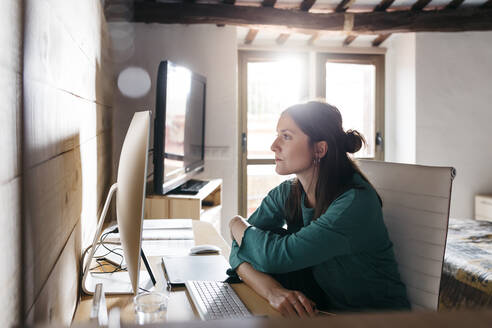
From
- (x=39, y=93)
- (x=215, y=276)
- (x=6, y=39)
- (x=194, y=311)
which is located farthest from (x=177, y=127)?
(x=6, y=39)

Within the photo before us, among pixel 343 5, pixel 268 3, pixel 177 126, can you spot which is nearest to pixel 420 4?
pixel 343 5

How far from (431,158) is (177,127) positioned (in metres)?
2.88

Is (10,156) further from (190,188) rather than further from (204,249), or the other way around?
(190,188)

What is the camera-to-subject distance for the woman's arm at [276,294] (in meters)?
1.07

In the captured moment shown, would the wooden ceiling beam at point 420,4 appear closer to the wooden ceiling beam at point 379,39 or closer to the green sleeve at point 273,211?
the wooden ceiling beam at point 379,39

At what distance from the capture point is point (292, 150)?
150cm

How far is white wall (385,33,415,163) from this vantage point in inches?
171

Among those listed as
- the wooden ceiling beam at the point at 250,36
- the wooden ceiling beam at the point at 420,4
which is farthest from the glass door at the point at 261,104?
the wooden ceiling beam at the point at 420,4

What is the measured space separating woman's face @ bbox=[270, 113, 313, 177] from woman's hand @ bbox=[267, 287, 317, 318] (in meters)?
0.49

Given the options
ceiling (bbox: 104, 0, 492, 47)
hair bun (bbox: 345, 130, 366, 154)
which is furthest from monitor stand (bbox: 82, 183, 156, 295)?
ceiling (bbox: 104, 0, 492, 47)

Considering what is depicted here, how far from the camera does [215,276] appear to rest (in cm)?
135

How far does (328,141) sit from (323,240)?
1.28 ft

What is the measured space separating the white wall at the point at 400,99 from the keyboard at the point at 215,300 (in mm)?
3623

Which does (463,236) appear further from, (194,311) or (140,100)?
(140,100)
